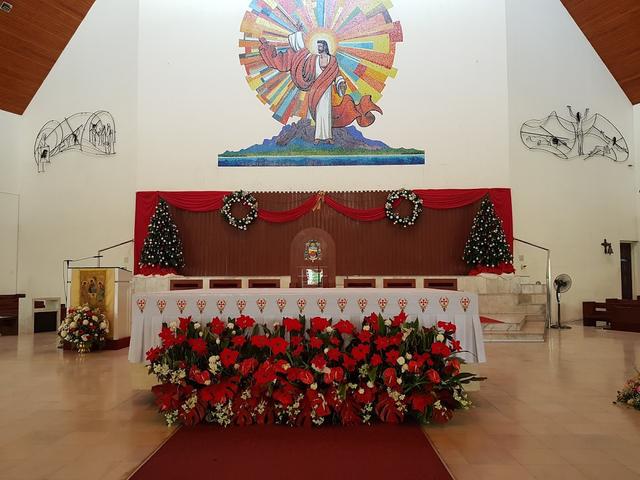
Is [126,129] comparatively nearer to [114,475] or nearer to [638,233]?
[114,475]

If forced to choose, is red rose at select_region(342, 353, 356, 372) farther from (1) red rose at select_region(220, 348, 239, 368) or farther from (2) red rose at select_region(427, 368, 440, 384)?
(1) red rose at select_region(220, 348, 239, 368)

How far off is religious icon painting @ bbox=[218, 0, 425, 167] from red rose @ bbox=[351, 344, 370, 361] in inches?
371

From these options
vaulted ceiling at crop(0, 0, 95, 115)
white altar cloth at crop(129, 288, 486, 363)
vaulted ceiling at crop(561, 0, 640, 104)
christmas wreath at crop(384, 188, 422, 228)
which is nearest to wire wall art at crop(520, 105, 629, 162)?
vaulted ceiling at crop(561, 0, 640, 104)

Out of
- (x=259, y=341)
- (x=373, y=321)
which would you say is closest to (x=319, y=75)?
(x=373, y=321)

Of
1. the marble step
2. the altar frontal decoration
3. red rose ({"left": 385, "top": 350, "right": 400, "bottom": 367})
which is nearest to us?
red rose ({"left": 385, "top": 350, "right": 400, "bottom": 367})

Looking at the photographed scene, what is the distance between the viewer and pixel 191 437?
400 centimetres

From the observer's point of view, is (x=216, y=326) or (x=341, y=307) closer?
(x=216, y=326)

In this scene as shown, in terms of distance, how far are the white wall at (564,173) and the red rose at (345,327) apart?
32.2 ft

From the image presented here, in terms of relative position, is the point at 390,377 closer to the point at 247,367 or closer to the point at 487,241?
the point at 247,367

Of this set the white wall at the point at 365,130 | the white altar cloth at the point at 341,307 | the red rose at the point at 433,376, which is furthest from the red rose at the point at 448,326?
the white wall at the point at 365,130

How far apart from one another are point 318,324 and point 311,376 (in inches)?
17.6

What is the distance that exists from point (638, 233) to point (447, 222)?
4.89 meters

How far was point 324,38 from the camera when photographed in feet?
Result: 44.3

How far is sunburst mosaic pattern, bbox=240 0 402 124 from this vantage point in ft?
44.0
